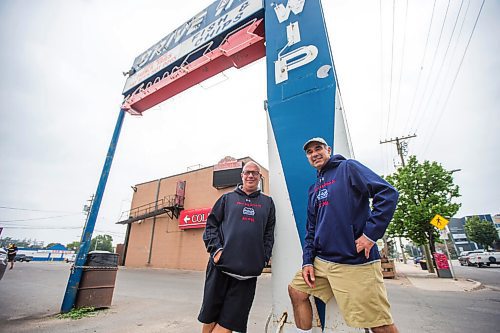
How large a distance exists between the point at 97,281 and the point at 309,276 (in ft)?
14.7

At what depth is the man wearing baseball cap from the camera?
50.0 inches

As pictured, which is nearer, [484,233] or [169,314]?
[169,314]

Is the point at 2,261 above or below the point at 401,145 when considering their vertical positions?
below

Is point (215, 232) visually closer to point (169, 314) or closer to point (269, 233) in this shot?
point (269, 233)

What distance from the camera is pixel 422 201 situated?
1139cm

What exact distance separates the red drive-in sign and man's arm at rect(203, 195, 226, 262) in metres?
12.9

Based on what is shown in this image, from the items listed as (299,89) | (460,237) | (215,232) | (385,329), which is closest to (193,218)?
(215,232)

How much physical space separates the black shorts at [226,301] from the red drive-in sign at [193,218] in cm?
1298

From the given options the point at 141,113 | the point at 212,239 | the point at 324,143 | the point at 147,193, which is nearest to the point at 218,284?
the point at 212,239

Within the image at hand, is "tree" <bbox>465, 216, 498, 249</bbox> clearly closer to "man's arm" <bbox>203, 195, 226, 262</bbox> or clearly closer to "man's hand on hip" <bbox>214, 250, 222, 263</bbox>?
"man's arm" <bbox>203, 195, 226, 262</bbox>

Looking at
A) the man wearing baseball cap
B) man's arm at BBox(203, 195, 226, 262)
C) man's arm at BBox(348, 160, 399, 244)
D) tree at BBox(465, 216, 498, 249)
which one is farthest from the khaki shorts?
tree at BBox(465, 216, 498, 249)

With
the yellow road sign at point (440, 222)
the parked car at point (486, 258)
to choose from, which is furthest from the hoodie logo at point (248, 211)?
the parked car at point (486, 258)

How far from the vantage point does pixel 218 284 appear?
5.83ft

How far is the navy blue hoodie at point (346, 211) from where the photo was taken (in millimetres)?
1317
